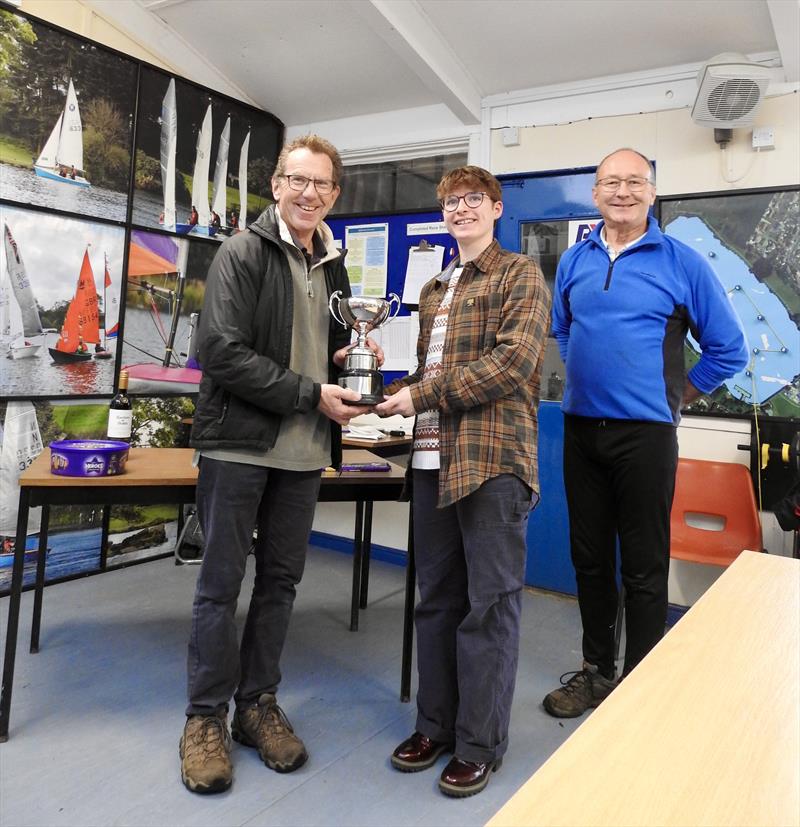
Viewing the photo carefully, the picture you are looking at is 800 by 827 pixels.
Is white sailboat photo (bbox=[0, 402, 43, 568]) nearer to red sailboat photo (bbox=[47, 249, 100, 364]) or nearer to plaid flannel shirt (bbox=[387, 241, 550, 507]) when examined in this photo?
red sailboat photo (bbox=[47, 249, 100, 364])

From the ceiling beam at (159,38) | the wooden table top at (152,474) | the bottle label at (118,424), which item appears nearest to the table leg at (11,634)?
the wooden table top at (152,474)

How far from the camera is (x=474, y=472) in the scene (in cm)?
163

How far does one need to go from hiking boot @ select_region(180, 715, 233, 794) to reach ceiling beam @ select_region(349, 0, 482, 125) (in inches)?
105

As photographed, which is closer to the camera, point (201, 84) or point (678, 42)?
point (678, 42)

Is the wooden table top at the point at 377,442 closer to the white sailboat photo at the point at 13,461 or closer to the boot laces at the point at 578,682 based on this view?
the boot laces at the point at 578,682

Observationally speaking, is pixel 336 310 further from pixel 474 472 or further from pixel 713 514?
pixel 713 514

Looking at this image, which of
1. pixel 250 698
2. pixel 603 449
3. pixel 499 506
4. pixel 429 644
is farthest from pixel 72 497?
pixel 603 449

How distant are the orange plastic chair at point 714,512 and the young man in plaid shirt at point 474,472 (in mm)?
1329

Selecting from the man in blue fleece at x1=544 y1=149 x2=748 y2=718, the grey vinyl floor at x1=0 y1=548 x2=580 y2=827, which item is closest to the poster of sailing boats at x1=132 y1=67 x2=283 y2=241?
the grey vinyl floor at x1=0 y1=548 x2=580 y2=827

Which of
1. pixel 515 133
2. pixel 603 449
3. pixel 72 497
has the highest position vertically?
pixel 515 133

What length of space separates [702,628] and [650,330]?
4.24ft

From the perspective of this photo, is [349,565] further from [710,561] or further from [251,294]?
[251,294]

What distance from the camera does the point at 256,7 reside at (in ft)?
10.2

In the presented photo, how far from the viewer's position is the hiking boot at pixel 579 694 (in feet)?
7.20
